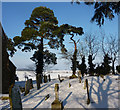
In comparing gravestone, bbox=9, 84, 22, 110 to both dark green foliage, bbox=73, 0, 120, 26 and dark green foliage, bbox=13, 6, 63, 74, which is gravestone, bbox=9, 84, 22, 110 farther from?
dark green foliage, bbox=13, 6, 63, 74

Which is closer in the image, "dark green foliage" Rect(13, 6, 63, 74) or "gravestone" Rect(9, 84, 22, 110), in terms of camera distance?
"gravestone" Rect(9, 84, 22, 110)

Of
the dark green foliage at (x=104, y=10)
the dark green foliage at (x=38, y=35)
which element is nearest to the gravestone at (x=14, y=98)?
the dark green foliage at (x=104, y=10)

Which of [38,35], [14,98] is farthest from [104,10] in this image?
[38,35]

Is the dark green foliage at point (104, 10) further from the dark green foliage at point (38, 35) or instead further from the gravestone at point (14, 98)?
the dark green foliage at point (38, 35)

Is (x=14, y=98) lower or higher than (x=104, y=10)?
lower

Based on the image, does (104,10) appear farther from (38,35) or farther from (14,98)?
(38,35)

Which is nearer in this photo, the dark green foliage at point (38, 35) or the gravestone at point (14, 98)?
the gravestone at point (14, 98)

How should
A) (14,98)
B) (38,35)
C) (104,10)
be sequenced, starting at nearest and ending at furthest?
(14,98), (104,10), (38,35)

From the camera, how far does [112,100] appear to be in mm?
5621

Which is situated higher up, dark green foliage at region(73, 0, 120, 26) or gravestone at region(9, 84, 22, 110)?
dark green foliage at region(73, 0, 120, 26)

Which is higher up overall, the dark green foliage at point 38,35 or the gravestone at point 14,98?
the dark green foliage at point 38,35

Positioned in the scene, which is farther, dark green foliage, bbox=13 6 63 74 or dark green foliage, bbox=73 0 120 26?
dark green foliage, bbox=13 6 63 74

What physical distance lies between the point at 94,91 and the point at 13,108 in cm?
468

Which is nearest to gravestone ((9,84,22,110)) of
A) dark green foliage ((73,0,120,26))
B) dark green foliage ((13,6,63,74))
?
dark green foliage ((73,0,120,26))
